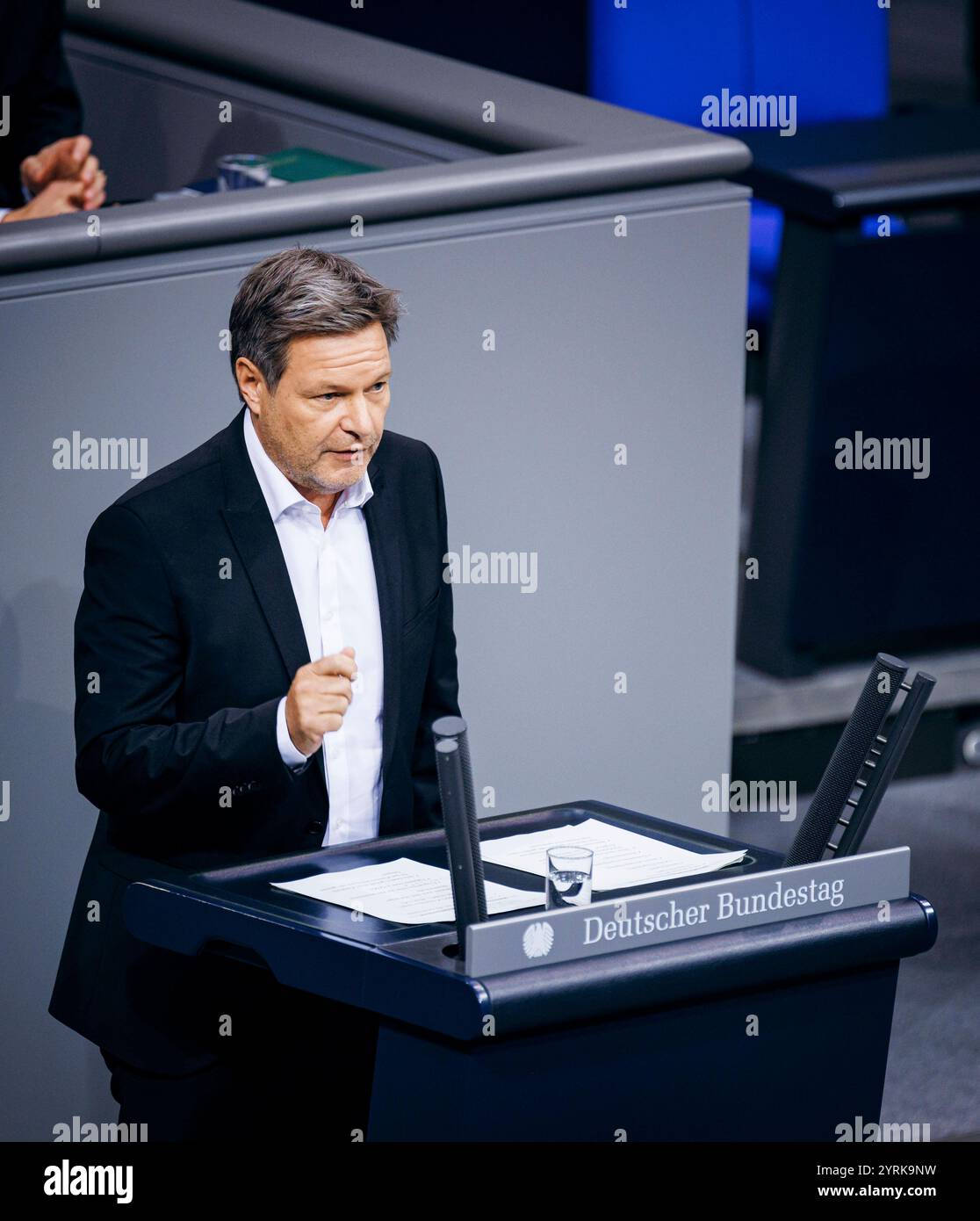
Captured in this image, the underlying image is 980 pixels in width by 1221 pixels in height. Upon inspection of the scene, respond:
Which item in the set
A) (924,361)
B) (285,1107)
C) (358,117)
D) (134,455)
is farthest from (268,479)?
(924,361)

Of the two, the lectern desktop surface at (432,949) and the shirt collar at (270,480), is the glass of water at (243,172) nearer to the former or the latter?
the shirt collar at (270,480)

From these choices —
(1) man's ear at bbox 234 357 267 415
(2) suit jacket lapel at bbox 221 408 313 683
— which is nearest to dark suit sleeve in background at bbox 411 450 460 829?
(2) suit jacket lapel at bbox 221 408 313 683

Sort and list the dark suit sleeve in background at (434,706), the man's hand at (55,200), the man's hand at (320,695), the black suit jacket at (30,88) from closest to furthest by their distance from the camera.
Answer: the man's hand at (320,695)
the dark suit sleeve in background at (434,706)
the man's hand at (55,200)
the black suit jacket at (30,88)

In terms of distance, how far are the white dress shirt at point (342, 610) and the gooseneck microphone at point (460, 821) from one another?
20.5 inches

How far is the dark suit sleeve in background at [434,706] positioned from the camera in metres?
2.27

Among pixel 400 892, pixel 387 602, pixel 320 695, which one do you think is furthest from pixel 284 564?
pixel 400 892

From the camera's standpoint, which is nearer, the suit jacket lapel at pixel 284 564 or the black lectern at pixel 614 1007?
the black lectern at pixel 614 1007

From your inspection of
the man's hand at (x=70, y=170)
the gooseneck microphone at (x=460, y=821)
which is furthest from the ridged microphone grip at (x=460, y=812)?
the man's hand at (x=70, y=170)

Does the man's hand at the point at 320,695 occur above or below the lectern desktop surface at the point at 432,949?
above

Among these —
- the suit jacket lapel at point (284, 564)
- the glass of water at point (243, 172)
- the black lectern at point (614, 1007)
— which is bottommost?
the black lectern at point (614, 1007)

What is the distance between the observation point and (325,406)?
2.06 m

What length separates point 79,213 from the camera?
2342 millimetres

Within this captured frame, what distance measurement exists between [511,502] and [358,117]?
0.83 meters

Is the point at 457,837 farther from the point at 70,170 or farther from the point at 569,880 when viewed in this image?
the point at 70,170
